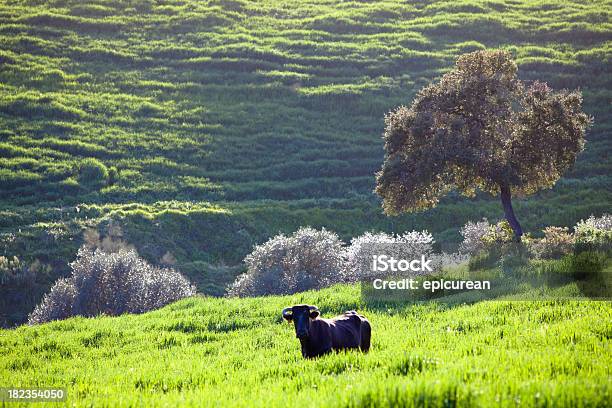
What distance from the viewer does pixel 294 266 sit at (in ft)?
113

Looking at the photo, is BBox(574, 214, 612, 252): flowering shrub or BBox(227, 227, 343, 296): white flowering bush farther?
BBox(227, 227, 343, 296): white flowering bush

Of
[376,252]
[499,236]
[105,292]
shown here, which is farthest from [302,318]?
[499,236]

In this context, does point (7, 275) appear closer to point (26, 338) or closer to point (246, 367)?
point (26, 338)

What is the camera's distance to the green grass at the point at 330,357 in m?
8.93

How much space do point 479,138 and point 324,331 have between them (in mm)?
20188

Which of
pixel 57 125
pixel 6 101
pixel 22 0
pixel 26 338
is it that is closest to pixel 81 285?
pixel 26 338

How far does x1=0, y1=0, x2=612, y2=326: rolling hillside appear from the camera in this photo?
50250 millimetres

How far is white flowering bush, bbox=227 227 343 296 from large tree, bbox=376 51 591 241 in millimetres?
3613

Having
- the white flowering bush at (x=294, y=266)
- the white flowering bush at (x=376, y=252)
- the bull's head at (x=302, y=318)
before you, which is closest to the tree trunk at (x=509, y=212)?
the white flowering bush at (x=376, y=252)

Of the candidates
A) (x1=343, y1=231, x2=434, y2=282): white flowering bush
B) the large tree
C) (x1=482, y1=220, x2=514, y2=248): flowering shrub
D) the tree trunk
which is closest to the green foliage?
the large tree

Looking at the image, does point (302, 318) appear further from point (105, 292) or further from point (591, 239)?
point (105, 292)

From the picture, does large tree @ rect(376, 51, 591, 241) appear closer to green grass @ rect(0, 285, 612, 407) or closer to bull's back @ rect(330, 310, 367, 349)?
green grass @ rect(0, 285, 612, 407)

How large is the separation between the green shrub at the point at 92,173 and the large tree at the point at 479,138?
30960mm
